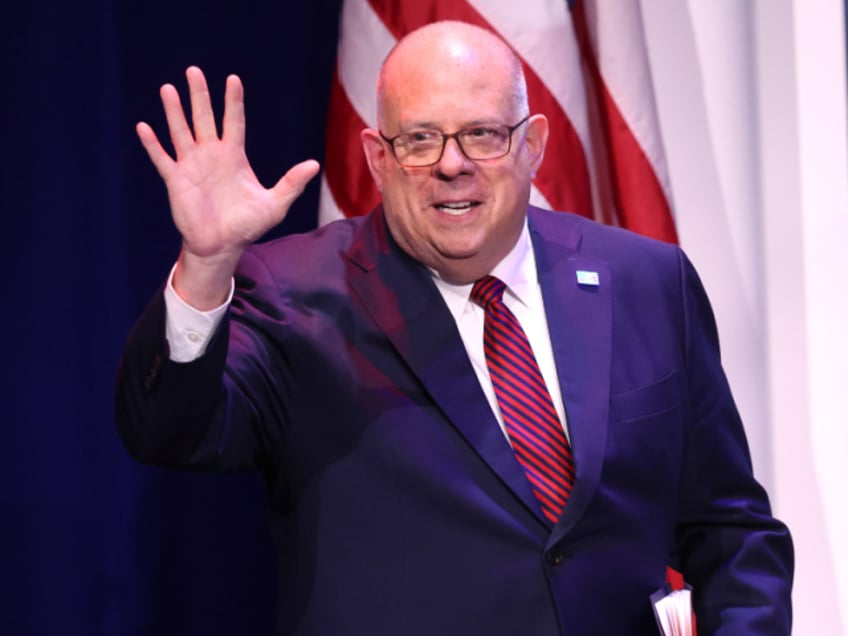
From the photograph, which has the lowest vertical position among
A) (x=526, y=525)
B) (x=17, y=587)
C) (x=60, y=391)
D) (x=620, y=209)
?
(x=17, y=587)

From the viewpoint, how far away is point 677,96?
2639 millimetres

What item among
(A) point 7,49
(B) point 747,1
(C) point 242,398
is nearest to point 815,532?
(B) point 747,1

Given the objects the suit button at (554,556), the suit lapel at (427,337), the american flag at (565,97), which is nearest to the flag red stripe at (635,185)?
the american flag at (565,97)

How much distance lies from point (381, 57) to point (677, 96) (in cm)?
73

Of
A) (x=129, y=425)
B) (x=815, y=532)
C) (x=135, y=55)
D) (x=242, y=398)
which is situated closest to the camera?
(x=129, y=425)

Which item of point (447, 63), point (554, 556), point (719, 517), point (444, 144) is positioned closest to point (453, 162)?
point (444, 144)

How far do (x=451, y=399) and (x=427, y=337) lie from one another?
0.30 feet

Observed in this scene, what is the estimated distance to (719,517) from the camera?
1728 mm

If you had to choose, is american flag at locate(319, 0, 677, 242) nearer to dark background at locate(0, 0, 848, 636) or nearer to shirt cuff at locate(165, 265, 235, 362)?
dark background at locate(0, 0, 848, 636)

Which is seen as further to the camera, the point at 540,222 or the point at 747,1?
the point at 747,1

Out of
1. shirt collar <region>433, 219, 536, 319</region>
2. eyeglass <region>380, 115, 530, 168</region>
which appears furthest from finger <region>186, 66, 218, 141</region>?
shirt collar <region>433, 219, 536, 319</region>

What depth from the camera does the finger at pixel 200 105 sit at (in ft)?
4.55

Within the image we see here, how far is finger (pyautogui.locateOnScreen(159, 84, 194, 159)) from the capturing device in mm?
1384

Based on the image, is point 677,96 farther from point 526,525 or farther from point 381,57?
point 526,525
